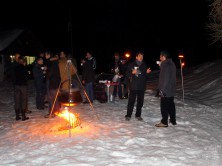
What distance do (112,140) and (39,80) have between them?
5.17 meters

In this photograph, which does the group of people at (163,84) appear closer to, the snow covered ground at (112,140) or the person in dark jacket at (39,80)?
the snow covered ground at (112,140)

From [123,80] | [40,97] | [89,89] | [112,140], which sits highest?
[123,80]

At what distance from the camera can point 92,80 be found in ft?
40.0

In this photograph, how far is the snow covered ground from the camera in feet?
19.3

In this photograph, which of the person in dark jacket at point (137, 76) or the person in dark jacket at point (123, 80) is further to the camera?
the person in dark jacket at point (123, 80)

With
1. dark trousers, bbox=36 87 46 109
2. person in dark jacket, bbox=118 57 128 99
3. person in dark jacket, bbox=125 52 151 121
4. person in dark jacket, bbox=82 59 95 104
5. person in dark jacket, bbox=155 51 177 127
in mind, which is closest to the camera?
person in dark jacket, bbox=155 51 177 127

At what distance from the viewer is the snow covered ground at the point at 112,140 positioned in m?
5.88

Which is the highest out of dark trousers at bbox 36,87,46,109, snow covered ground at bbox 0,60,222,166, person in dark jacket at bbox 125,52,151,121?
person in dark jacket at bbox 125,52,151,121

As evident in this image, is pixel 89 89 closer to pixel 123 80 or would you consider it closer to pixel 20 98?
pixel 123 80

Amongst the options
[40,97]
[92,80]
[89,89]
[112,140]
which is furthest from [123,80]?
[112,140]

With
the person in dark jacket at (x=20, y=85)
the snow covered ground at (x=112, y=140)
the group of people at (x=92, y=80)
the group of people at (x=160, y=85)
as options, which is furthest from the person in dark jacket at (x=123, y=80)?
the person in dark jacket at (x=20, y=85)

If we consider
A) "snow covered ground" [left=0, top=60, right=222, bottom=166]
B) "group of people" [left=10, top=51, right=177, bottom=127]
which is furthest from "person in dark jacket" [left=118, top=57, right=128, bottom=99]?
"snow covered ground" [left=0, top=60, right=222, bottom=166]

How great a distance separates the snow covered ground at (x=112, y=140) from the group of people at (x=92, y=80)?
1.44 feet

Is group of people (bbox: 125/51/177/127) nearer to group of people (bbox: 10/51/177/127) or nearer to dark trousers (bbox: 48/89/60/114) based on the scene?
group of people (bbox: 10/51/177/127)
